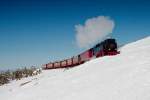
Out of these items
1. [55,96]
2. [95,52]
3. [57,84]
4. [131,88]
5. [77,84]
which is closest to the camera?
[131,88]

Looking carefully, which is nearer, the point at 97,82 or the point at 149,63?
the point at 97,82

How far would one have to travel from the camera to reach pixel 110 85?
60.6 feet

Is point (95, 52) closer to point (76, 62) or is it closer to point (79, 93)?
point (76, 62)

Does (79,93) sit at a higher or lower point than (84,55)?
lower

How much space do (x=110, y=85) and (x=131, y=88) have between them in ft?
6.94

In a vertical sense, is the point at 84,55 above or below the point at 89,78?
above

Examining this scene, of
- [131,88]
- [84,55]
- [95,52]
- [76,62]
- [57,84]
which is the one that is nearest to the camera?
[131,88]

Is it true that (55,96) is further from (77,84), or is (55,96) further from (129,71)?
(129,71)

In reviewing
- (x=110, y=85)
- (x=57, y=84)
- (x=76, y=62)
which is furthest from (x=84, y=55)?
(x=110, y=85)

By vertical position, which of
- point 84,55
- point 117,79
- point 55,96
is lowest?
point 55,96

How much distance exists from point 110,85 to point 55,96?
14.9ft

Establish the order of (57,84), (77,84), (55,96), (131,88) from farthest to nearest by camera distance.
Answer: (57,84)
(77,84)
(55,96)
(131,88)

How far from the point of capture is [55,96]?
20.0 metres

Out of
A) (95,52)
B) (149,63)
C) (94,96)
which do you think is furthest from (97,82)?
(95,52)
